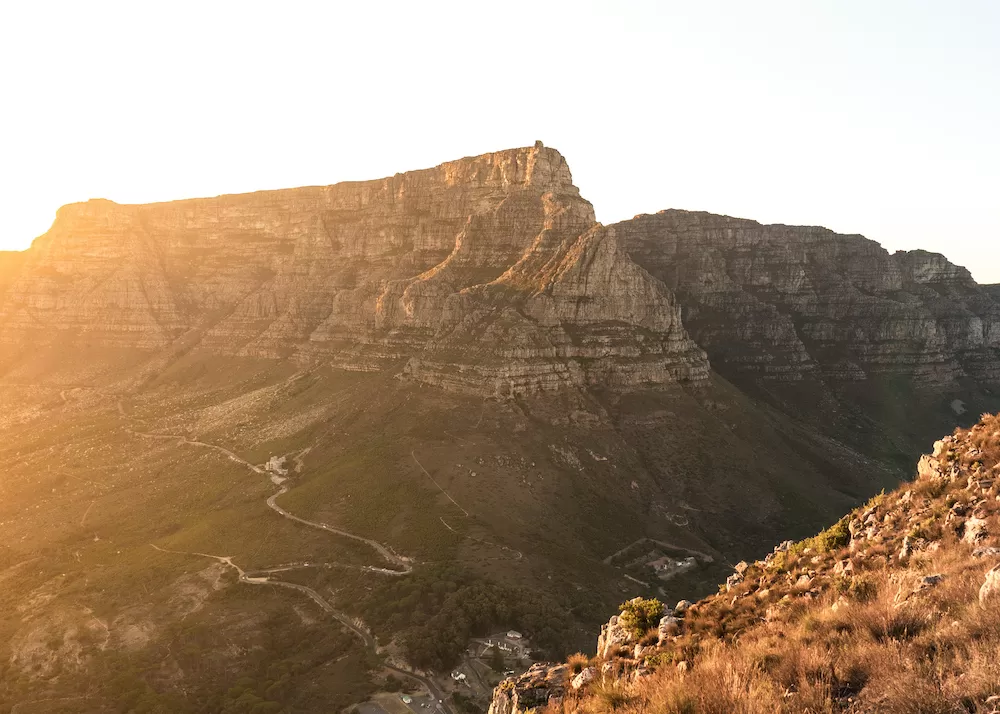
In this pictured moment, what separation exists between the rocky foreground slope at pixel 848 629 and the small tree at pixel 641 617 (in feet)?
0.17

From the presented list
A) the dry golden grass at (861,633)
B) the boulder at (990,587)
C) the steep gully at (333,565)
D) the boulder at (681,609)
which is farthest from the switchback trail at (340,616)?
the boulder at (990,587)

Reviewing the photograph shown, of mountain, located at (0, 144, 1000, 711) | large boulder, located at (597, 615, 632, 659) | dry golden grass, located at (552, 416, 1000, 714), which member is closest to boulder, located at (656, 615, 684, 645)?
dry golden grass, located at (552, 416, 1000, 714)

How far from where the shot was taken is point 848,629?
15641 millimetres

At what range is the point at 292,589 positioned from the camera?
216 ft

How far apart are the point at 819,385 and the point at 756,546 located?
68972 millimetres

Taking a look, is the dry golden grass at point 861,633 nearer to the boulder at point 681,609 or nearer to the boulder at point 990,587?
the boulder at point 990,587

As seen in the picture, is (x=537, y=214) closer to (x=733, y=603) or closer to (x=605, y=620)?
(x=605, y=620)

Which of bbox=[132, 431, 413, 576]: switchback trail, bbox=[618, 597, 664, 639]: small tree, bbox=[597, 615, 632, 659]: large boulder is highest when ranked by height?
bbox=[618, 597, 664, 639]: small tree

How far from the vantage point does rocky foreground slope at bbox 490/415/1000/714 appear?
1281cm

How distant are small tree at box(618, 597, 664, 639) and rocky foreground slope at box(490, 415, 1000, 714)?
0.05 m

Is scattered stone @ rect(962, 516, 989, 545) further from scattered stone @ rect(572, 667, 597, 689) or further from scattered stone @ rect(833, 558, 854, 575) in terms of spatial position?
scattered stone @ rect(572, 667, 597, 689)

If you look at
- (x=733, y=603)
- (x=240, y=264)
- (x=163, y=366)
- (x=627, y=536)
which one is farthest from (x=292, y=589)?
(x=240, y=264)

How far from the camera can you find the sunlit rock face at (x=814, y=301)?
144000mm

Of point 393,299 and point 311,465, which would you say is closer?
point 311,465
